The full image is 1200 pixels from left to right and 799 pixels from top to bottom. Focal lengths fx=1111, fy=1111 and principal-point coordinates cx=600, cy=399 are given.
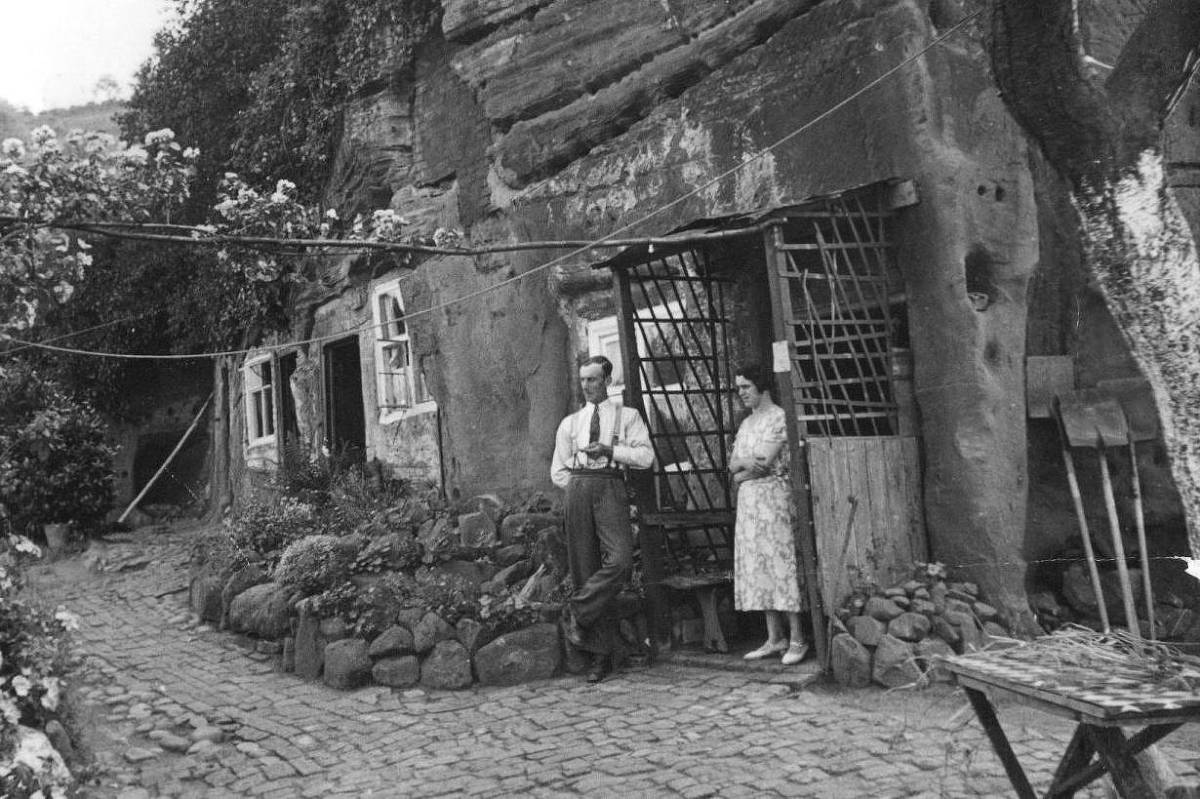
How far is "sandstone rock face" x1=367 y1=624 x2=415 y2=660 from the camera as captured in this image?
25.9 feet

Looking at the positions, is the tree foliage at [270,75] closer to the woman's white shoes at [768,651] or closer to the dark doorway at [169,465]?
the dark doorway at [169,465]

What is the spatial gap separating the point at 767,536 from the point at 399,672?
2758 millimetres

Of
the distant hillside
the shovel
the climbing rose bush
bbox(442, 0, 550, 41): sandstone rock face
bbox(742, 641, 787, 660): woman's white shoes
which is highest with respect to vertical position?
the distant hillside

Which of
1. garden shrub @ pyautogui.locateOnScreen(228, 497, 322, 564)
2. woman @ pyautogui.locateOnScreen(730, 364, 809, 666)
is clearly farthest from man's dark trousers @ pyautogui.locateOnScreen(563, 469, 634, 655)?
garden shrub @ pyautogui.locateOnScreen(228, 497, 322, 564)

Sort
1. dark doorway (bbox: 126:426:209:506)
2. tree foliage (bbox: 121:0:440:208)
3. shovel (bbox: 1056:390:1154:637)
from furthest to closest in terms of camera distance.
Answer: dark doorway (bbox: 126:426:209:506)
tree foliage (bbox: 121:0:440:208)
shovel (bbox: 1056:390:1154:637)

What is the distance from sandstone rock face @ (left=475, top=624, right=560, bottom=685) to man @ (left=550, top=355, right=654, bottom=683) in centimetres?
19

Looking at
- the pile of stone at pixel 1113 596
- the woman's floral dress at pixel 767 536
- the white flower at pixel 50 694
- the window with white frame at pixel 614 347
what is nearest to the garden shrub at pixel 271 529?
the window with white frame at pixel 614 347

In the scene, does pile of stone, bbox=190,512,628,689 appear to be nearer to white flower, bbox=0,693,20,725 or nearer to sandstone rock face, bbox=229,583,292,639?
sandstone rock face, bbox=229,583,292,639

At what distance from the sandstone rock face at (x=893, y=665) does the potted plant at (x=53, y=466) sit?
1206 cm

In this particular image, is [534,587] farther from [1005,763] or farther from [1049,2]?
[1049,2]

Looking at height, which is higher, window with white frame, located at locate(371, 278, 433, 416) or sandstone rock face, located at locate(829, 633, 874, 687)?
window with white frame, located at locate(371, 278, 433, 416)

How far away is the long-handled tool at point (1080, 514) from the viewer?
23.1 feet

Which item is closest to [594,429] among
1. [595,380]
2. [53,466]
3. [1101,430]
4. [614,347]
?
[595,380]

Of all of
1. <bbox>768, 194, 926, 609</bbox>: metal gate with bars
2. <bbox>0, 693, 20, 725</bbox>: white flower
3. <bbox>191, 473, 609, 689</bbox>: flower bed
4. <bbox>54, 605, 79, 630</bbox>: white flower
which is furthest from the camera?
<bbox>191, 473, 609, 689</bbox>: flower bed
